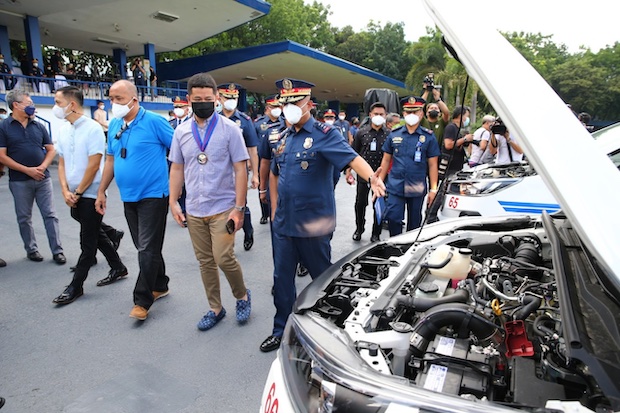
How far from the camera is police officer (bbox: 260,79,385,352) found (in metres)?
2.88

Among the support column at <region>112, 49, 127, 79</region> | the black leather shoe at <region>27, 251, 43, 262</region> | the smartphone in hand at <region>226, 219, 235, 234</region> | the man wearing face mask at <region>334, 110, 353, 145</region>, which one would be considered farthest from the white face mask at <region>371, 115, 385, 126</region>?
the support column at <region>112, 49, 127, 79</region>

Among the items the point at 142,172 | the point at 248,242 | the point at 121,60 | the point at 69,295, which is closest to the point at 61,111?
the point at 142,172

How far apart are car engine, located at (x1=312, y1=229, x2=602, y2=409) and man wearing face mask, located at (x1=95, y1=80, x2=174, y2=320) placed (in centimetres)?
197

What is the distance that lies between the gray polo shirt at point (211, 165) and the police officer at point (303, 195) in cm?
46

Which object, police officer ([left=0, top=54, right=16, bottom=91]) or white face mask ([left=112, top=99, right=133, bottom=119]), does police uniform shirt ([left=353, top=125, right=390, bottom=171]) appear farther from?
police officer ([left=0, top=54, right=16, bottom=91])

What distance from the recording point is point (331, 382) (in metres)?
1.30

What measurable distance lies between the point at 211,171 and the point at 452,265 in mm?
1941

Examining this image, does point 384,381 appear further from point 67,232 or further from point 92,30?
point 92,30

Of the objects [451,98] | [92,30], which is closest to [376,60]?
[451,98]

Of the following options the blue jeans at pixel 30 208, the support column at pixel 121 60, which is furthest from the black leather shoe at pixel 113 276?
the support column at pixel 121 60

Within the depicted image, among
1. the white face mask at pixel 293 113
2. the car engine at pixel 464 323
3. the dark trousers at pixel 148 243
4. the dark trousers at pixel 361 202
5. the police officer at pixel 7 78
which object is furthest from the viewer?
the police officer at pixel 7 78

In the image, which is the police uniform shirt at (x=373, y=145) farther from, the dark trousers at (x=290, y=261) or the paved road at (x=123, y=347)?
the dark trousers at (x=290, y=261)

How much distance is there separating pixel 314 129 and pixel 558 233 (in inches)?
65.3

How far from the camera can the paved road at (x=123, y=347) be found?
8.23 feet
